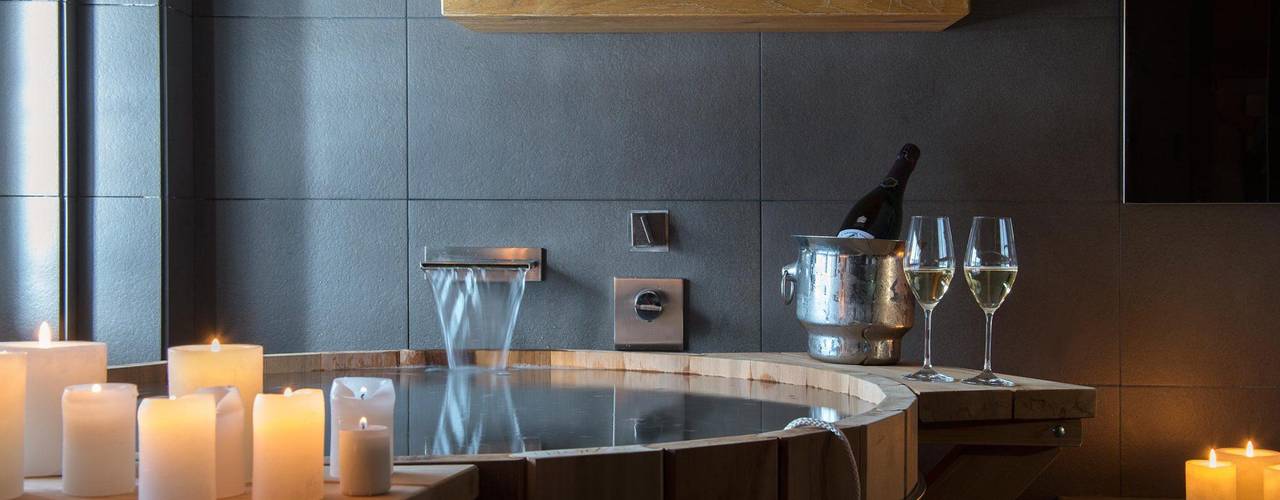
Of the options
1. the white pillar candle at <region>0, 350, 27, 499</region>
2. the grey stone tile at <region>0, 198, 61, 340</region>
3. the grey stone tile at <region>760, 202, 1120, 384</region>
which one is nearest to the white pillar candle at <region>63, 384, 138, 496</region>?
the white pillar candle at <region>0, 350, 27, 499</region>

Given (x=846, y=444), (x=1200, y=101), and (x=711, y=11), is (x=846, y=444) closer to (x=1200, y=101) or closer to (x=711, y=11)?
(x=711, y=11)

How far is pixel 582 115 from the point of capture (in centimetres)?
264

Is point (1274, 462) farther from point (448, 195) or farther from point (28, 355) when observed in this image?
point (28, 355)

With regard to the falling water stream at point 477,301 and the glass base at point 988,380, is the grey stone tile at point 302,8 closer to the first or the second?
the falling water stream at point 477,301

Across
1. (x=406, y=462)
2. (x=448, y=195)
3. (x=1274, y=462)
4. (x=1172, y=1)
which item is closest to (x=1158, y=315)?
(x=1274, y=462)

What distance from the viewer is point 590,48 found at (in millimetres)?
2648

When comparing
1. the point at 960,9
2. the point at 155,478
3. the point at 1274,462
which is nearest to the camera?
the point at 155,478

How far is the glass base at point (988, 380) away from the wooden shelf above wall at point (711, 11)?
0.83 metres

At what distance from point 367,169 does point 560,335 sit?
58 centimetres

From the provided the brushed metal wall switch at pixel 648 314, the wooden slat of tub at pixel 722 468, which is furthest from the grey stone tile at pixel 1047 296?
the wooden slat of tub at pixel 722 468

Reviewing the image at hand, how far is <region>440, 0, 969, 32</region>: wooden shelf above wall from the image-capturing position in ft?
7.81

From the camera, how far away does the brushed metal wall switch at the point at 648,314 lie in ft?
8.58

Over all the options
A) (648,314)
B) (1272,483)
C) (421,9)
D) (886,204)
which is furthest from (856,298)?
(421,9)

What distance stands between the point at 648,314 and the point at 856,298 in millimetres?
661
